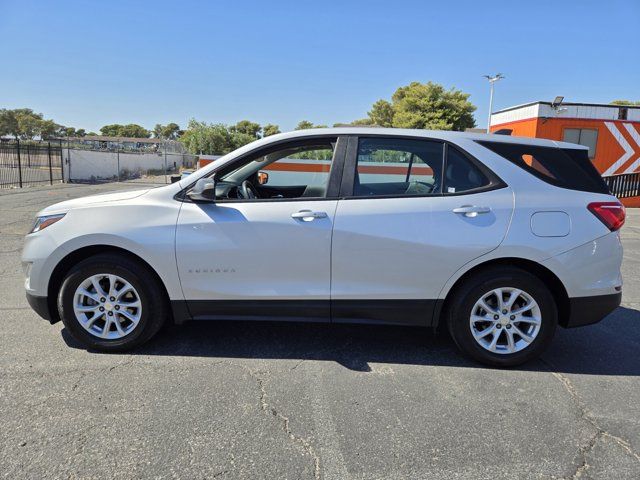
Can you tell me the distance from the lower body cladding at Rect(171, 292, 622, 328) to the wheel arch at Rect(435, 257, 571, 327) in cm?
3

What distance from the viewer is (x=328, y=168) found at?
3.69m

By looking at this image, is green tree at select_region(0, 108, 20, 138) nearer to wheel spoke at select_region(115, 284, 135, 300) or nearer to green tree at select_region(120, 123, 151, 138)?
green tree at select_region(120, 123, 151, 138)

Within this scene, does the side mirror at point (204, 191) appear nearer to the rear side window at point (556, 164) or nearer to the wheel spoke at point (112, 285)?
the wheel spoke at point (112, 285)

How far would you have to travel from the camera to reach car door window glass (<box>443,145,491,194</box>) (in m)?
3.52

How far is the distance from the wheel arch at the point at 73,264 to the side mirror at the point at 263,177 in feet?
4.95

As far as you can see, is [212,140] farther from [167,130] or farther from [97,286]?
[167,130]

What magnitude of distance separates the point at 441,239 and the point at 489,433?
1.32 meters

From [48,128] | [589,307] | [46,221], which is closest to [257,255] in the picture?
[46,221]

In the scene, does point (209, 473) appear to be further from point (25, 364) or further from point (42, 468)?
point (25, 364)

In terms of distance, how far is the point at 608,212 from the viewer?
3.46m

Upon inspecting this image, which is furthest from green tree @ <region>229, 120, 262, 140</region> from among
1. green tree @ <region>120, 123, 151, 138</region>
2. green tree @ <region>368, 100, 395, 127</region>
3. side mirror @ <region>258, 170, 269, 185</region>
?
green tree @ <region>120, 123, 151, 138</region>

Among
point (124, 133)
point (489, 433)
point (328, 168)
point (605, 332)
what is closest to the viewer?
point (489, 433)

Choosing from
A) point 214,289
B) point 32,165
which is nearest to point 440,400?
point 214,289

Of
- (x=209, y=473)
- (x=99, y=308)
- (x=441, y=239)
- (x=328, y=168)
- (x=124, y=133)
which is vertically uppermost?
(x=124, y=133)
